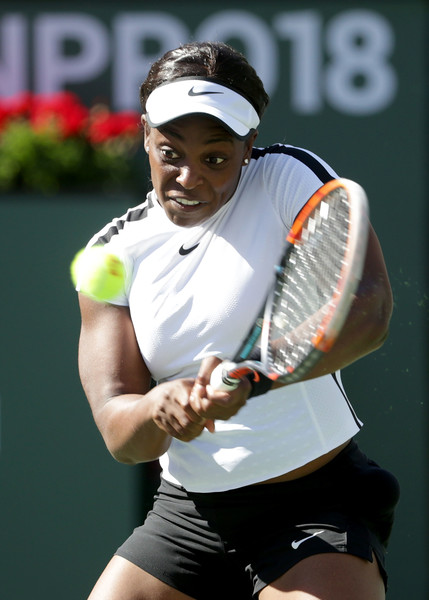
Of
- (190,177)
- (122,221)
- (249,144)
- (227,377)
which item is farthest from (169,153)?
(227,377)

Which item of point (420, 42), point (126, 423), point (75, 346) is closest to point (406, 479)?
point (75, 346)

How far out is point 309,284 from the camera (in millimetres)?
2160

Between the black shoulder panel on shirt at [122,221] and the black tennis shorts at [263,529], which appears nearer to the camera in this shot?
the black tennis shorts at [263,529]

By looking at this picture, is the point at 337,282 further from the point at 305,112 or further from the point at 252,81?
the point at 305,112

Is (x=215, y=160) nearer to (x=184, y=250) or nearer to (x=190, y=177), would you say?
(x=190, y=177)

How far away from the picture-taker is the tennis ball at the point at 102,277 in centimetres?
251

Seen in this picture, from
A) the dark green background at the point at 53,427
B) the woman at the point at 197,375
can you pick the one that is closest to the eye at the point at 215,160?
the woman at the point at 197,375

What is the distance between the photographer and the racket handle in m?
1.98

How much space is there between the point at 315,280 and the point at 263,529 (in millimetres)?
609

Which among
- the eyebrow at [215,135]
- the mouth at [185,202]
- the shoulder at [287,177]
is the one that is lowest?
the mouth at [185,202]

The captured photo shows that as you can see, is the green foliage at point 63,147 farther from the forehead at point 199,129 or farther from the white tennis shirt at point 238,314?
the forehead at point 199,129

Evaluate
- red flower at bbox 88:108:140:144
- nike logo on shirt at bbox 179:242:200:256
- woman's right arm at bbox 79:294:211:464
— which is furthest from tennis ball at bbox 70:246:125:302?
red flower at bbox 88:108:140:144

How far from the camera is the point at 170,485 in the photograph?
8.53 feet

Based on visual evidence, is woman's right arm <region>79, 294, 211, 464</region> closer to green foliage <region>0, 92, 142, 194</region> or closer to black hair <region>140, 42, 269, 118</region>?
black hair <region>140, 42, 269, 118</region>
